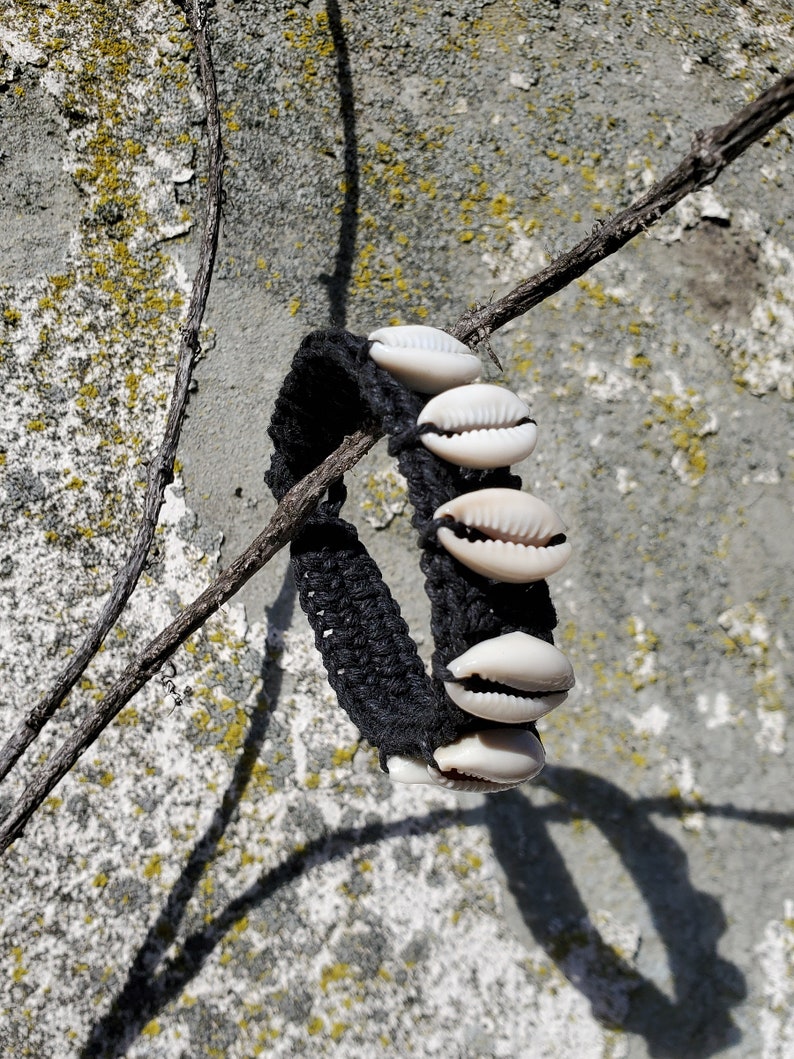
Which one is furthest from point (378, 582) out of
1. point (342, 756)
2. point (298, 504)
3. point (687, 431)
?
point (687, 431)

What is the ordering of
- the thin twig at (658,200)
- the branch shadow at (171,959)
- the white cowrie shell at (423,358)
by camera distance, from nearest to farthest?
the thin twig at (658,200), the white cowrie shell at (423,358), the branch shadow at (171,959)

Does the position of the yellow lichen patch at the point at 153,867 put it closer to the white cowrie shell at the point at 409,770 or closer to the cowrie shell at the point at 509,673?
the white cowrie shell at the point at 409,770

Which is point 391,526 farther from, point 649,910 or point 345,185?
point 649,910

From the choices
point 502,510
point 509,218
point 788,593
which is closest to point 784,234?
point 509,218

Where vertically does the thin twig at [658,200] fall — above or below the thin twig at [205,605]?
above

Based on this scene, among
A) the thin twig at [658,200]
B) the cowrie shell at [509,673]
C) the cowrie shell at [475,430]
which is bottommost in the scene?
the cowrie shell at [509,673]

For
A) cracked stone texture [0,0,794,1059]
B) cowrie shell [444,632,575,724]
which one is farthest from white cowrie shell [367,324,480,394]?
cracked stone texture [0,0,794,1059]

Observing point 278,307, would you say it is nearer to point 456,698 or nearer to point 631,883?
point 456,698

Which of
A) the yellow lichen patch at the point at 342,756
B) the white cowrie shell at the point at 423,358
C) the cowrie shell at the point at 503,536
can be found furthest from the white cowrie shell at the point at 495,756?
the yellow lichen patch at the point at 342,756
